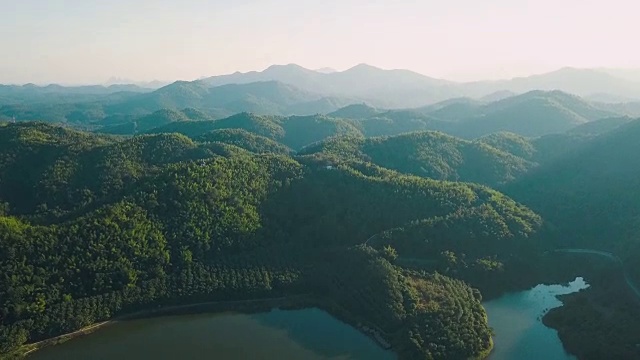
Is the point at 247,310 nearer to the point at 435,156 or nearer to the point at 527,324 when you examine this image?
the point at 527,324

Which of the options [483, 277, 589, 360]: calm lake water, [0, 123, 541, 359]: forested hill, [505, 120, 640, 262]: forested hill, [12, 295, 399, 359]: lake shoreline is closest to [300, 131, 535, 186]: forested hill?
[505, 120, 640, 262]: forested hill

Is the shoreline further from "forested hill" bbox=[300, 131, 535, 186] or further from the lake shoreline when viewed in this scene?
"forested hill" bbox=[300, 131, 535, 186]

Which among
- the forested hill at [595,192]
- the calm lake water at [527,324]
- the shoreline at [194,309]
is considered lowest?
the calm lake water at [527,324]

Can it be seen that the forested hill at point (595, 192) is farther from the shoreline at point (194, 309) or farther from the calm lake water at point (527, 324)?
the shoreline at point (194, 309)

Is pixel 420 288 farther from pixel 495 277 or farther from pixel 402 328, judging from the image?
pixel 495 277

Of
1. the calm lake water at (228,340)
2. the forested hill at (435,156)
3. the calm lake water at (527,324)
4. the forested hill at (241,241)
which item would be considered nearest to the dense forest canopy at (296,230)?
the forested hill at (241,241)

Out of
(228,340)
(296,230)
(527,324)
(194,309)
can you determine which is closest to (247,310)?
(194,309)
